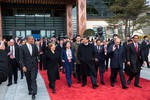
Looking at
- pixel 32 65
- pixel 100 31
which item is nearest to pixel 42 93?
pixel 32 65

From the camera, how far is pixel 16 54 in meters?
8.44

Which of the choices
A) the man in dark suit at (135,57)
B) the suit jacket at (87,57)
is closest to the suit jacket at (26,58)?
the suit jacket at (87,57)

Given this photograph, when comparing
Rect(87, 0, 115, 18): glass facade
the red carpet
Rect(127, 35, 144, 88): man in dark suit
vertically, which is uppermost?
Rect(87, 0, 115, 18): glass facade

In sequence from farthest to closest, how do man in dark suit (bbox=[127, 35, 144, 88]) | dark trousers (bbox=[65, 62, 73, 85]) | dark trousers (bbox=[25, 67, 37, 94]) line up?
dark trousers (bbox=[65, 62, 73, 85]), man in dark suit (bbox=[127, 35, 144, 88]), dark trousers (bbox=[25, 67, 37, 94])

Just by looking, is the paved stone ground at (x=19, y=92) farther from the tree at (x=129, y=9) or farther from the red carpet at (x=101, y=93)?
the tree at (x=129, y=9)

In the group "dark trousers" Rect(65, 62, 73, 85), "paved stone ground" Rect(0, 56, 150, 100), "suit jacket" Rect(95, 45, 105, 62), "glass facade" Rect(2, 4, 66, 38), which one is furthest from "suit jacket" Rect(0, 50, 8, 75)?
"glass facade" Rect(2, 4, 66, 38)

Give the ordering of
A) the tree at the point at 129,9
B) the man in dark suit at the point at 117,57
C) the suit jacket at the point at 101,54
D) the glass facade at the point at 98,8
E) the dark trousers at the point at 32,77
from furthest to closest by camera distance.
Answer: the glass facade at the point at 98,8 < the tree at the point at 129,9 < the suit jacket at the point at 101,54 < the man in dark suit at the point at 117,57 < the dark trousers at the point at 32,77

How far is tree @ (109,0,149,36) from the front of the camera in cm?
2679

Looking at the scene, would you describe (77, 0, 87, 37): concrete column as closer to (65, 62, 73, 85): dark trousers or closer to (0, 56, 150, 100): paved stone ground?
(0, 56, 150, 100): paved stone ground

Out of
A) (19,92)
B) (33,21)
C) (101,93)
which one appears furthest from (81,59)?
(33,21)

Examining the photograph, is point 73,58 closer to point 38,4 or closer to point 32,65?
point 32,65

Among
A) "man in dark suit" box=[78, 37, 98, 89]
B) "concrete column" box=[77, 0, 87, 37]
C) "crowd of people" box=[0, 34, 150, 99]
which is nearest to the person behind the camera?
"crowd of people" box=[0, 34, 150, 99]

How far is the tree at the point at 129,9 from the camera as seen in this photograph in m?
26.8

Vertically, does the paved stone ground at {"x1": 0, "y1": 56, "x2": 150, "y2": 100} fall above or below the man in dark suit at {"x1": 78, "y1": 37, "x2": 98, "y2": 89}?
below
